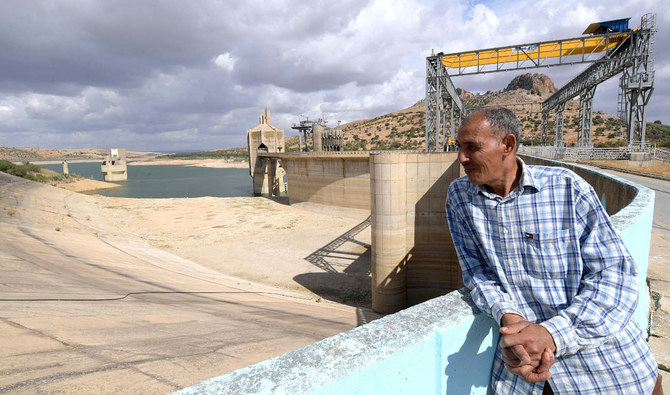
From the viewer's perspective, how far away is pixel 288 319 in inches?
356

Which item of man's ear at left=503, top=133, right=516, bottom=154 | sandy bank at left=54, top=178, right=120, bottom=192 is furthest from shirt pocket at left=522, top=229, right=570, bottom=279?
sandy bank at left=54, top=178, right=120, bottom=192

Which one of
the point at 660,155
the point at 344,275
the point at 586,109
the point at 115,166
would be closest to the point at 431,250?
the point at 344,275

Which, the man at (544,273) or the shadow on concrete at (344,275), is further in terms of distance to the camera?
the shadow on concrete at (344,275)

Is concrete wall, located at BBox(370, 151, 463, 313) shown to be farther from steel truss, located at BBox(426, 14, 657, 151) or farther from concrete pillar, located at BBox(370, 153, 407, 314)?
steel truss, located at BBox(426, 14, 657, 151)

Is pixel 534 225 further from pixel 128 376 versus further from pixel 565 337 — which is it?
pixel 128 376

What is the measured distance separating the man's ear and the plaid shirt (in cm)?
11

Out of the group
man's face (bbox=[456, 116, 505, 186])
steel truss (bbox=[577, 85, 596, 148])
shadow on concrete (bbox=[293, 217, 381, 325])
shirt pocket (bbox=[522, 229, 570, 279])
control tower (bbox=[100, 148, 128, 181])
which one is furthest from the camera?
control tower (bbox=[100, 148, 128, 181])

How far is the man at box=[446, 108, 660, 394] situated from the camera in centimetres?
168

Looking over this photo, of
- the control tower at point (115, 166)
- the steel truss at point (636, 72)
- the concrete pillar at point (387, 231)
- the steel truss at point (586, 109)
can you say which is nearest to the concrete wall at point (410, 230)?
the concrete pillar at point (387, 231)

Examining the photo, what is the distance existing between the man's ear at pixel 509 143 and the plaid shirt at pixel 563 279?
0.35 feet

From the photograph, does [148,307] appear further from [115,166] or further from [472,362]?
[115,166]

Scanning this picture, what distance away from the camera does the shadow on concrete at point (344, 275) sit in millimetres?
16250

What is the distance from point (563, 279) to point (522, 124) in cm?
8671

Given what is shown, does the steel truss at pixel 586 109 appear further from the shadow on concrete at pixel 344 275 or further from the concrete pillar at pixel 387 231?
the concrete pillar at pixel 387 231
